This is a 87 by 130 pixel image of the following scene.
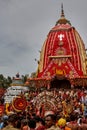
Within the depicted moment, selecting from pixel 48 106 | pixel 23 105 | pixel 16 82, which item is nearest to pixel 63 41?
pixel 16 82

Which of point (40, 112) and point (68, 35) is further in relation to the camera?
point (68, 35)

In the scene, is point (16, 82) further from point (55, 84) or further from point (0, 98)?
point (55, 84)

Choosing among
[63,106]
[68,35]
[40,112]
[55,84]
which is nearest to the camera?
[40,112]

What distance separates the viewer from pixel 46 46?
156 feet

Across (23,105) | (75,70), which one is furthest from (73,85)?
(23,105)

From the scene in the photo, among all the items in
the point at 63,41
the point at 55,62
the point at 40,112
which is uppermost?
the point at 63,41

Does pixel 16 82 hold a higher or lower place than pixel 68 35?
lower

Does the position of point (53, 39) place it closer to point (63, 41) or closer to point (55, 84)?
point (63, 41)

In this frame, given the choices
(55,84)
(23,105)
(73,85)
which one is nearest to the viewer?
(23,105)

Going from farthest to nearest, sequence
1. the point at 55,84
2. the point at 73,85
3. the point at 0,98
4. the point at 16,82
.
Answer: the point at 55,84 < the point at 73,85 < the point at 16,82 < the point at 0,98

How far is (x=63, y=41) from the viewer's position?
4606 cm

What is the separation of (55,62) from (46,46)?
13.5 feet

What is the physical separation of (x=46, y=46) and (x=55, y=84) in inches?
235

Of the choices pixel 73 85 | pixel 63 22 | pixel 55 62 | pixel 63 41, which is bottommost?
pixel 73 85
